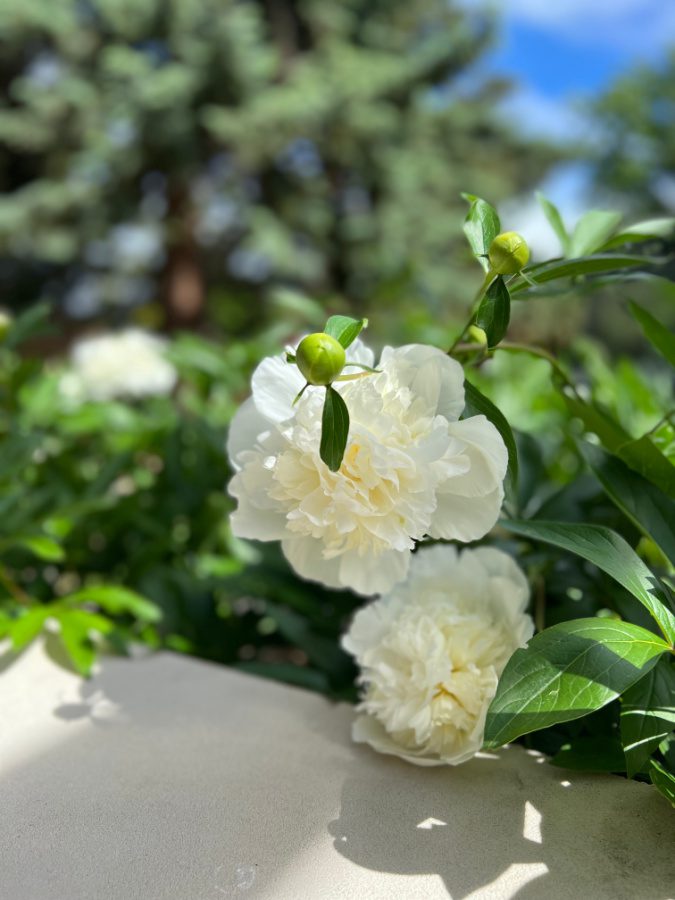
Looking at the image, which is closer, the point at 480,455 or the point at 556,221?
the point at 480,455

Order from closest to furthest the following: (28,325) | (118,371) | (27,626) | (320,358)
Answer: (320,358)
(27,626)
(28,325)
(118,371)

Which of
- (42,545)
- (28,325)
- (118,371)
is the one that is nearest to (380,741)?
(42,545)

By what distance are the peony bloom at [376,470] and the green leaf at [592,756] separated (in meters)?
0.18

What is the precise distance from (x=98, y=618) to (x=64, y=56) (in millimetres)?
8257

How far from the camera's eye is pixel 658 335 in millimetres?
558

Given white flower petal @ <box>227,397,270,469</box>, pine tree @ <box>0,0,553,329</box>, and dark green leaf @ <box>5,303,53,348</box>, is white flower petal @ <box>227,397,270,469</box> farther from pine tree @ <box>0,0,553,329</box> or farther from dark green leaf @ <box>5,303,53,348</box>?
pine tree @ <box>0,0,553,329</box>

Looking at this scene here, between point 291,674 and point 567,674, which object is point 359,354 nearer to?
point 567,674

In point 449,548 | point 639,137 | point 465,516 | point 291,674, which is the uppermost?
point 465,516

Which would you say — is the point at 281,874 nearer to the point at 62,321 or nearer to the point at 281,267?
the point at 281,267

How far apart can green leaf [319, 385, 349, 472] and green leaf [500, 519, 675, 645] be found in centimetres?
15

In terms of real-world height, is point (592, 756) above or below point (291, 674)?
above

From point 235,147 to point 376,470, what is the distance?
7.76 meters

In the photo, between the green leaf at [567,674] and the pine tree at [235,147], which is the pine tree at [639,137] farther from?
the green leaf at [567,674]

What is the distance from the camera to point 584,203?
1423cm
